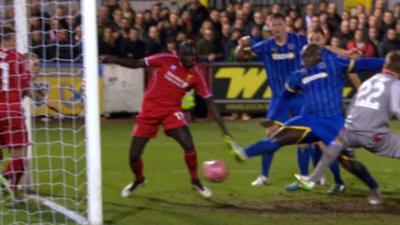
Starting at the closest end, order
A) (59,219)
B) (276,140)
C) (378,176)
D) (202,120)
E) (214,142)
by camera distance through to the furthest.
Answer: (59,219) < (276,140) < (378,176) < (214,142) < (202,120)

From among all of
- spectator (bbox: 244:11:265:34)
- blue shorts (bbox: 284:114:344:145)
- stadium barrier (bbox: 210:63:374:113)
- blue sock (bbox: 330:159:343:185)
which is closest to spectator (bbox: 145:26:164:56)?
stadium barrier (bbox: 210:63:374:113)

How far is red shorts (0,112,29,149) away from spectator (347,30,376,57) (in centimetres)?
1025

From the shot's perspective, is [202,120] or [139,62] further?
[202,120]

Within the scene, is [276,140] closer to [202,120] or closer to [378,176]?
[378,176]

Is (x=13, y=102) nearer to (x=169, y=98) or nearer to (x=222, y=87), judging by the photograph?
(x=169, y=98)

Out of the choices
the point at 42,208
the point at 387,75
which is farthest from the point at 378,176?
the point at 42,208

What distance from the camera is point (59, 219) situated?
361 inches

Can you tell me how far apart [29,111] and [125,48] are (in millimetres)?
8414

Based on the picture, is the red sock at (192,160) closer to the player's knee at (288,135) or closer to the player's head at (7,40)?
the player's knee at (288,135)

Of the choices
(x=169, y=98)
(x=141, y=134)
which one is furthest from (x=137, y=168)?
(x=169, y=98)

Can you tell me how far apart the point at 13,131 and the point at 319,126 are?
336cm

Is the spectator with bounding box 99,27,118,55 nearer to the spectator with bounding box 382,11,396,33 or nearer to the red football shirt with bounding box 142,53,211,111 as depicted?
the spectator with bounding box 382,11,396,33

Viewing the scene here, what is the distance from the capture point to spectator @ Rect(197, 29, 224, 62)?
60.9 feet

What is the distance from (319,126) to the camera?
987 cm
